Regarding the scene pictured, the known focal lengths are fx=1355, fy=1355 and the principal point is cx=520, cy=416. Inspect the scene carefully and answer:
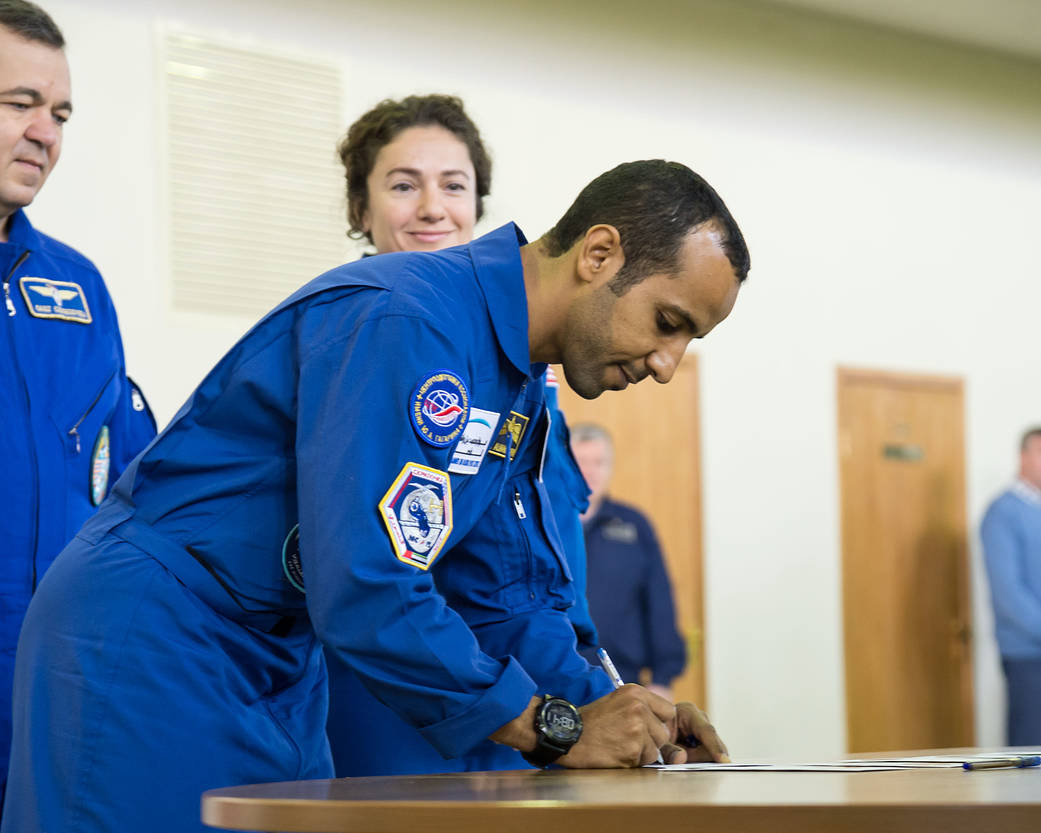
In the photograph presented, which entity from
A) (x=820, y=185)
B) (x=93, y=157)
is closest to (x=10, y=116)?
(x=93, y=157)

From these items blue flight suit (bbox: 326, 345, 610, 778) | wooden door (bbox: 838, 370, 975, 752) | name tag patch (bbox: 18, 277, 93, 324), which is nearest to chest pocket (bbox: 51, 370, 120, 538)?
name tag patch (bbox: 18, 277, 93, 324)

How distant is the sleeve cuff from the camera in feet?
4.73

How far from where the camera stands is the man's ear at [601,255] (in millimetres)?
1681

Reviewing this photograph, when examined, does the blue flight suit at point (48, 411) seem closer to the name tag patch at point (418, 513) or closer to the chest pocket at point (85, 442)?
the chest pocket at point (85, 442)

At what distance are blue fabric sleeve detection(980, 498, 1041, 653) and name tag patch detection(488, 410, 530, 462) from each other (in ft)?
16.4

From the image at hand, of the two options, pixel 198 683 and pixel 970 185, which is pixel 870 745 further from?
pixel 198 683

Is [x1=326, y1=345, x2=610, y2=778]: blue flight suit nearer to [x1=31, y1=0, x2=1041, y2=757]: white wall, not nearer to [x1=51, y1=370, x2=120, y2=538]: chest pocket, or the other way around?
[x1=51, y1=370, x2=120, y2=538]: chest pocket

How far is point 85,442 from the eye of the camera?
215 centimetres

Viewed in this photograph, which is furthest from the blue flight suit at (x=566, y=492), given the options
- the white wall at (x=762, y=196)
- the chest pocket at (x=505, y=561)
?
the white wall at (x=762, y=196)

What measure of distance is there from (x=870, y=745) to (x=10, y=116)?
18.2 feet

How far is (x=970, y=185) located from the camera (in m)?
7.02

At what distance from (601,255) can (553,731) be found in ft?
1.93

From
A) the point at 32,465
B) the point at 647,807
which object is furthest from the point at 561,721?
the point at 32,465

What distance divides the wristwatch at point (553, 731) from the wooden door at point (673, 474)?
430cm
